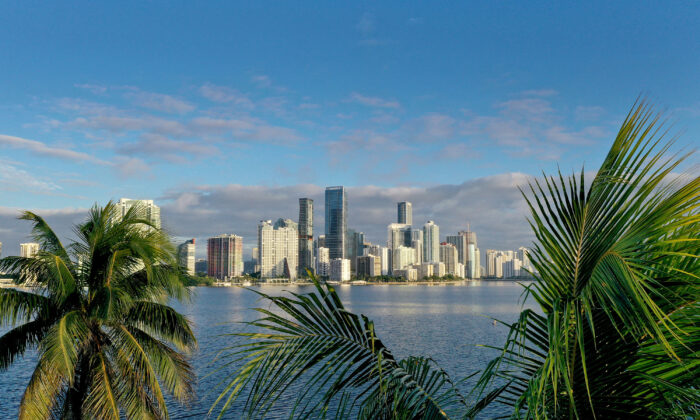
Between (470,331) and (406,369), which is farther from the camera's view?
(470,331)

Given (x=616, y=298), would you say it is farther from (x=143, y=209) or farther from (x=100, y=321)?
(x=143, y=209)

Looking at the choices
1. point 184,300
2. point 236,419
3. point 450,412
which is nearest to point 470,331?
point 236,419

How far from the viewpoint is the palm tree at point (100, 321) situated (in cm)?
948

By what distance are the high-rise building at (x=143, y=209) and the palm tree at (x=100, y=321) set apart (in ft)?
0.40

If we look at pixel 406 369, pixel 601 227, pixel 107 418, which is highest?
pixel 601 227

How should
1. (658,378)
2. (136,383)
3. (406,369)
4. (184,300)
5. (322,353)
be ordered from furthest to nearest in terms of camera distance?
(184,300)
(136,383)
(406,369)
(322,353)
(658,378)

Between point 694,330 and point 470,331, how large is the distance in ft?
189

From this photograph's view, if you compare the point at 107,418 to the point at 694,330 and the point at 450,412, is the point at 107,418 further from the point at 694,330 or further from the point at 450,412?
the point at 694,330

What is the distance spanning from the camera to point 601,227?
291cm

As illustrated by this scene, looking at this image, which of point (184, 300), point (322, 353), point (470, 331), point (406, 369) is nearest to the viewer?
point (322, 353)

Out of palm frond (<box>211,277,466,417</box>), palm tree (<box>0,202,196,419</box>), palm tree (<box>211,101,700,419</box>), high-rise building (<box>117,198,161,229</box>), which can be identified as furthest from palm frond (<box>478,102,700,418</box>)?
high-rise building (<box>117,198,161,229</box>)

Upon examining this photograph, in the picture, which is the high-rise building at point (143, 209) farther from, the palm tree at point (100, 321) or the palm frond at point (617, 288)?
the palm frond at point (617, 288)

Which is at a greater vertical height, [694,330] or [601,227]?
[601,227]

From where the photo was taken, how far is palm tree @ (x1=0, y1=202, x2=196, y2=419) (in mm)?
9484
